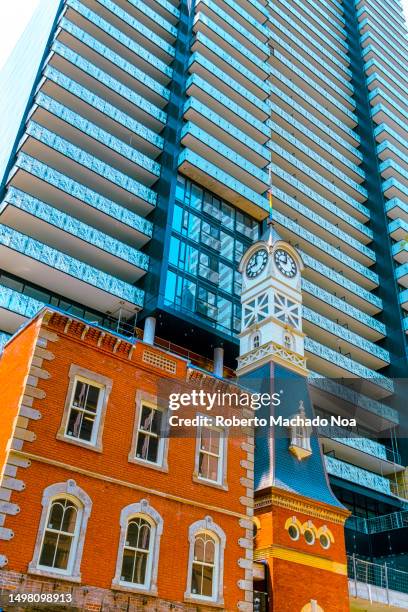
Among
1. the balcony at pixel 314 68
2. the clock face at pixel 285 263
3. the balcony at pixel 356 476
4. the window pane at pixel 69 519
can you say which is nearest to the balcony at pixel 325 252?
the clock face at pixel 285 263

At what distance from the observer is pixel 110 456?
18.4m

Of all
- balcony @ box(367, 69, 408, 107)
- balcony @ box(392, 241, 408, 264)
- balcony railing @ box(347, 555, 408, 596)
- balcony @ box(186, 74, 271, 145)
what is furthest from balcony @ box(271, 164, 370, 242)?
balcony railing @ box(347, 555, 408, 596)

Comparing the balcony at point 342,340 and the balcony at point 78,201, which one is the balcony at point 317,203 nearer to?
the balcony at point 342,340

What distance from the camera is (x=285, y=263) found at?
117 feet

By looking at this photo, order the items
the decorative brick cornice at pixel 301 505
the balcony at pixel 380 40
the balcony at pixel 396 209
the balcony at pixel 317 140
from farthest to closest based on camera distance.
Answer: the balcony at pixel 380 40 < the balcony at pixel 396 209 < the balcony at pixel 317 140 < the decorative brick cornice at pixel 301 505

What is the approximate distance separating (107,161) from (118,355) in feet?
94.1

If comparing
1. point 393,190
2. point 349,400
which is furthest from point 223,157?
point 393,190

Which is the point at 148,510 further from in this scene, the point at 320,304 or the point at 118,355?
the point at 320,304

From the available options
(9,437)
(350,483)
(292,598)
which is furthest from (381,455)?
(9,437)

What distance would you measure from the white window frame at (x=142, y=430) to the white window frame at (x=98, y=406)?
44.7 inches

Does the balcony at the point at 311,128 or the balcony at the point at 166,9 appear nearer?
the balcony at the point at 166,9

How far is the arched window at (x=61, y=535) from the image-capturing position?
52.4 ft

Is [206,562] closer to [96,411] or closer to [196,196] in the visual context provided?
[96,411]

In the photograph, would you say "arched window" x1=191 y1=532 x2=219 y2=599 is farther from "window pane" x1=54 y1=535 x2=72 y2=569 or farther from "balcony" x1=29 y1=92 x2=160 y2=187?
"balcony" x1=29 y1=92 x2=160 y2=187
